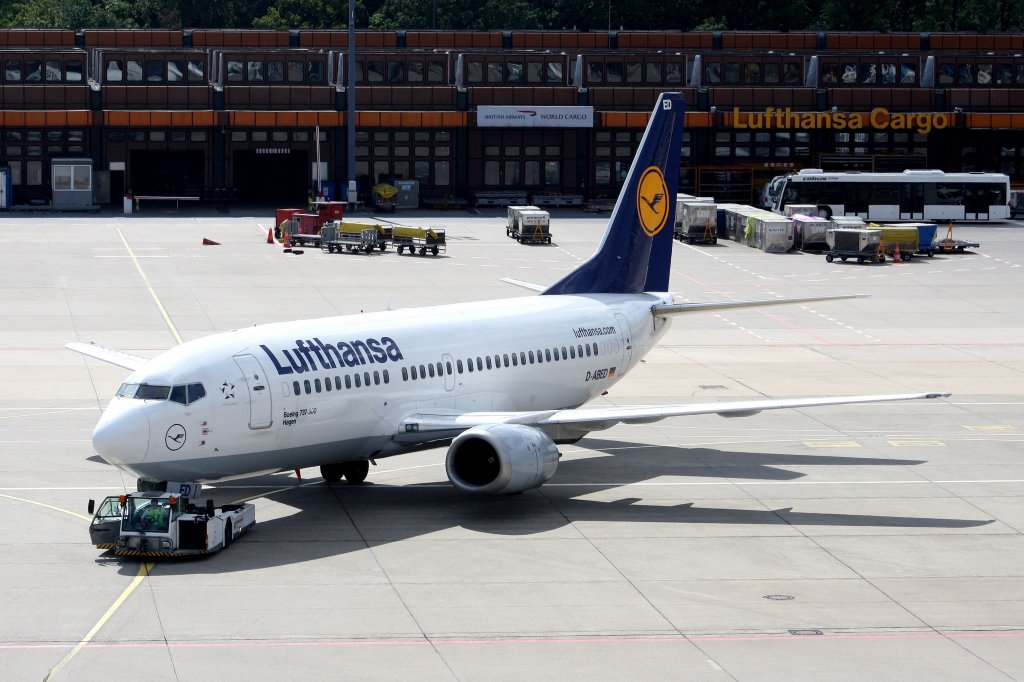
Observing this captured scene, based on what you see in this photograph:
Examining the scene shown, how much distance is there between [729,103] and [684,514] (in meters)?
100.0

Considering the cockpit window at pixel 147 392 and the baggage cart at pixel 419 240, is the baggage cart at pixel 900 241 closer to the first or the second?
the baggage cart at pixel 419 240

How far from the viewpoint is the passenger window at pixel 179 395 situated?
35281 millimetres

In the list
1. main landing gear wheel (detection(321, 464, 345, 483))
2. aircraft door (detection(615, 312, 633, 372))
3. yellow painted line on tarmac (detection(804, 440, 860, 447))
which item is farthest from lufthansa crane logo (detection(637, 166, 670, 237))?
main landing gear wheel (detection(321, 464, 345, 483))

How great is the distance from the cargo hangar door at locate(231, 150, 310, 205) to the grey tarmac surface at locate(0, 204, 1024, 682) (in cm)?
7154

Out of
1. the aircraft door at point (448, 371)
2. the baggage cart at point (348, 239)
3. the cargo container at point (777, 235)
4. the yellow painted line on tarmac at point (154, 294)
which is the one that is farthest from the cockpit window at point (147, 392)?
the cargo container at point (777, 235)

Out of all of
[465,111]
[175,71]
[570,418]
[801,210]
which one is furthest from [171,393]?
[175,71]

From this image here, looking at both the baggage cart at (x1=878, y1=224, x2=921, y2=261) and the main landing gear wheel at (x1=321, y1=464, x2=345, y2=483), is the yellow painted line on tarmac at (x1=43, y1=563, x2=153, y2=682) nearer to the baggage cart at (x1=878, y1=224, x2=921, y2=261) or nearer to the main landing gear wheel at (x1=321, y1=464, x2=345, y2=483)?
the main landing gear wheel at (x1=321, y1=464, x2=345, y2=483)

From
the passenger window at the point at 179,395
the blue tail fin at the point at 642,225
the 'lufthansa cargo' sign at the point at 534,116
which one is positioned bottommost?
the passenger window at the point at 179,395

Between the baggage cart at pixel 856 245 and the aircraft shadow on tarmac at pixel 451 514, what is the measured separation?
175ft

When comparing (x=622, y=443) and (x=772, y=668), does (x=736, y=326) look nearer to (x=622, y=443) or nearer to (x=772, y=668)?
(x=622, y=443)

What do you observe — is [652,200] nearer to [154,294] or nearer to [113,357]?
[113,357]

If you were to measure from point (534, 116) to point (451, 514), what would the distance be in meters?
97.5

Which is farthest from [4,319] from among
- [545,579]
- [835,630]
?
[835,630]

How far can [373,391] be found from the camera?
3900cm
